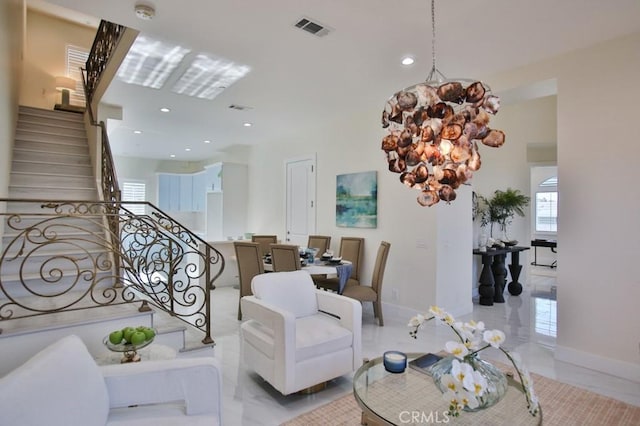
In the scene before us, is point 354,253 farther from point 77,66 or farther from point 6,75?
point 77,66

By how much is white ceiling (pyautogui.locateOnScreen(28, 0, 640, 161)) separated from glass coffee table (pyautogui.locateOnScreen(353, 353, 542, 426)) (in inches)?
106

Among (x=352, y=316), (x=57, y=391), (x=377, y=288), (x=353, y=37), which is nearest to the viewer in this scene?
(x=57, y=391)

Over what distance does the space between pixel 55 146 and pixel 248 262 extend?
363cm

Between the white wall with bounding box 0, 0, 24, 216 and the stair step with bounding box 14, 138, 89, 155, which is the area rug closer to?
the white wall with bounding box 0, 0, 24, 216

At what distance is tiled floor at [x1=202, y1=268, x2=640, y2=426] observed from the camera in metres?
2.61

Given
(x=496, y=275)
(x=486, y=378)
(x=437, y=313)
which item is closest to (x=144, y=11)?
(x=437, y=313)

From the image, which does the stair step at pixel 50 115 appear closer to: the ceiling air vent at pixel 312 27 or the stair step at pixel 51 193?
the stair step at pixel 51 193

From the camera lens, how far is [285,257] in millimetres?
4305

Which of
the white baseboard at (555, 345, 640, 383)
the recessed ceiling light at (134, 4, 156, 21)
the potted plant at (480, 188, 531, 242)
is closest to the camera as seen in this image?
the recessed ceiling light at (134, 4, 156, 21)

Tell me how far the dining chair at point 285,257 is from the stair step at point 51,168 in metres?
3.21

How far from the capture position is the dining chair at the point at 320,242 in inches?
232

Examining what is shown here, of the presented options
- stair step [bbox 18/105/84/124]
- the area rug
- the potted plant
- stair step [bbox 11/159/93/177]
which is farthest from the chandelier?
stair step [bbox 18/105/84/124]

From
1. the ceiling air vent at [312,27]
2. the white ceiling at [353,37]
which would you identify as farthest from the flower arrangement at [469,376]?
the ceiling air vent at [312,27]

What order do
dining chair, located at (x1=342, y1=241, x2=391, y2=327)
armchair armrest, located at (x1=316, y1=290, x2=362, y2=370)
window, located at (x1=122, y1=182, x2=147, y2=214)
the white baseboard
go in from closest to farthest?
armchair armrest, located at (x1=316, y1=290, x2=362, y2=370) → the white baseboard → dining chair, located at (x1=342, y1=241, x2=391, y2=327) → window, located at (x1=122, y1=182, x2=147, y2=214)
